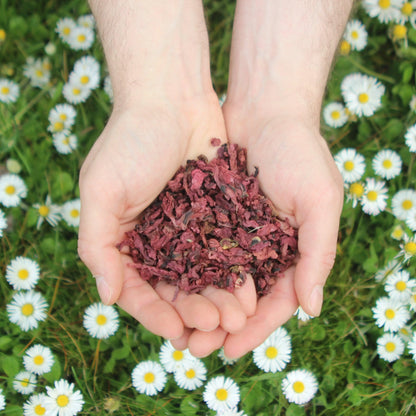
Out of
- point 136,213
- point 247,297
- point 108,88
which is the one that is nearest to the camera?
point 247,297

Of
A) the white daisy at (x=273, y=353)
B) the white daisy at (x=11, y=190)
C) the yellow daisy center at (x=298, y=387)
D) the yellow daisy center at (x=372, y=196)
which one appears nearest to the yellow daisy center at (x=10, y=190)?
the white daisy at (x=11, y=190)

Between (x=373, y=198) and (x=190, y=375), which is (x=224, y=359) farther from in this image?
(x=373, y=198)

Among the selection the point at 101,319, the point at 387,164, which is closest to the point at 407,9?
the point at 387,164

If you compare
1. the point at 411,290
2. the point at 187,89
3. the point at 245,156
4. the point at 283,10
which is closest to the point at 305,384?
the point at 411,290

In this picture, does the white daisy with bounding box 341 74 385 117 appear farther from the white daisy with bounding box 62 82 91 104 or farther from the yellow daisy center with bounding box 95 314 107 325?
the yellow daisy center with bounding box 95 314 107 325

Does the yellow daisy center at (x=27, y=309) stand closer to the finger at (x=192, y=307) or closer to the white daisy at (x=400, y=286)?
the finger at (x=192, y=307)

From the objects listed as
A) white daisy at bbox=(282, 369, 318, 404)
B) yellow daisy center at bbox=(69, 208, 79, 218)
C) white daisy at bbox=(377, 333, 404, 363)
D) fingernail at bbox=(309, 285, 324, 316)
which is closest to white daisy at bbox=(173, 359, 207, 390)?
white daisy at bbox=(282, 369, 318, 404)

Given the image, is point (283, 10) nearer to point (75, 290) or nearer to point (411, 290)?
point (411, 290)
